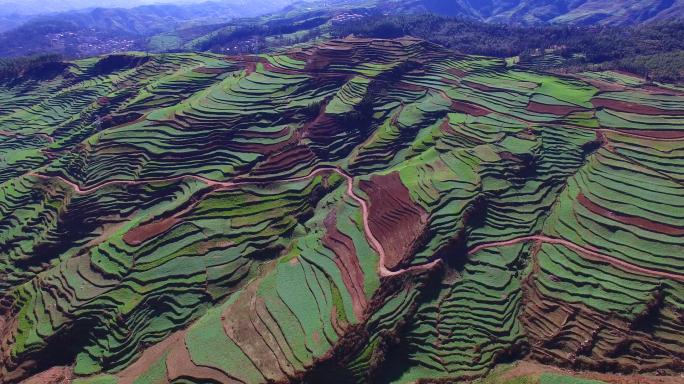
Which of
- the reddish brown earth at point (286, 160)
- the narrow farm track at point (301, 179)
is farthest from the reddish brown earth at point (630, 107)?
the reddish brown earth at point (286, 160)

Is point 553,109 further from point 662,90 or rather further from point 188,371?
point 188,371

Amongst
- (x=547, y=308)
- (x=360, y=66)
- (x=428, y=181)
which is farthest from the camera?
(x=360, y=66)

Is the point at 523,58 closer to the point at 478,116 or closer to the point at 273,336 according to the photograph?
the point at 478,116

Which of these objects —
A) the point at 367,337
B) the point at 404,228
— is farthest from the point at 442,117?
the point at 367,337

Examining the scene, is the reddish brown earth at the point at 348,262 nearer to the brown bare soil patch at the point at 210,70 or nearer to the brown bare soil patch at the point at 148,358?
the brown bare soil patch at the point at 148,358

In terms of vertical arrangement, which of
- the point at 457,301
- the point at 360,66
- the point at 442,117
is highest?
the point at 360,66

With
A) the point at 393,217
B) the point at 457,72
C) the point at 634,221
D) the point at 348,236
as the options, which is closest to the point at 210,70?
the point at 457,72
